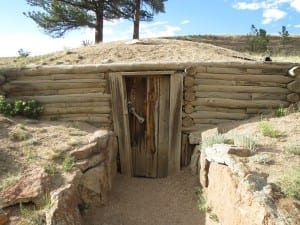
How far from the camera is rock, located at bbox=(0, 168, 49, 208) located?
18.2 feet

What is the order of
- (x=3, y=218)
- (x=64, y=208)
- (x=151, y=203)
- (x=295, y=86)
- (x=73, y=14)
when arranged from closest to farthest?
(x=3, y=218) < (x=64, y=208) < (x=151, y=203) < (x=295, y=86) < (x=73, y=14)

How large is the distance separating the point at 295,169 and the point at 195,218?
199 cm

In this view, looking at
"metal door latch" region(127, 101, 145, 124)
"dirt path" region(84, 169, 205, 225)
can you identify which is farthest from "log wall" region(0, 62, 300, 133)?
"dirt path" region(84, 169, 205, 225)

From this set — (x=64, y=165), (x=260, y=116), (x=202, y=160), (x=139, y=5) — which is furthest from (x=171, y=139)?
(x=139, y=5)

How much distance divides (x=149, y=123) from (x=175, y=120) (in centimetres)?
68

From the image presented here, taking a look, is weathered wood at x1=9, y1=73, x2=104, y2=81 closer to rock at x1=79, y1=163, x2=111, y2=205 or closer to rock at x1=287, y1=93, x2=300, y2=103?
rock at x1=79, y1=163, x2=111, y2=205

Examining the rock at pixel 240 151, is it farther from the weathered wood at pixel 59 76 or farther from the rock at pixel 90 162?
the weathered wood at pixel 59 76

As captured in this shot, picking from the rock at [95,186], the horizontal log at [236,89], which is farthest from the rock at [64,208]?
the horizontal log at [236,89]

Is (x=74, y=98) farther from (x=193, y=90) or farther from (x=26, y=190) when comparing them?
(x=26, y=190)

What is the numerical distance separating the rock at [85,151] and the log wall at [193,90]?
1462 mm

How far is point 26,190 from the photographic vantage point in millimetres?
5680

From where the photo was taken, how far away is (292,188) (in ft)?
16.5

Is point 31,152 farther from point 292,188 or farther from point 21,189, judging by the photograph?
point 292,188

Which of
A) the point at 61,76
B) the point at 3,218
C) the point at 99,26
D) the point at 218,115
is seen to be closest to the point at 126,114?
the point at 61,76
